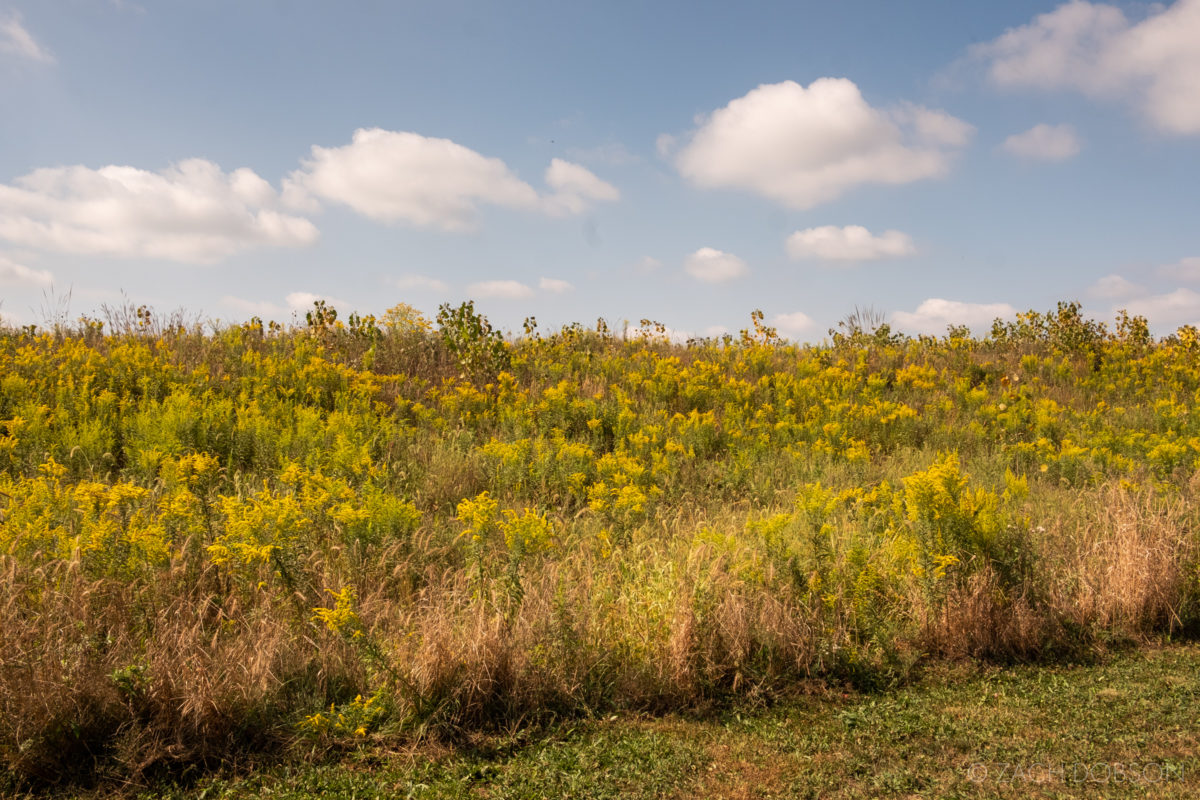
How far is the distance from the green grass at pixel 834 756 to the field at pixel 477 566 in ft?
0.26

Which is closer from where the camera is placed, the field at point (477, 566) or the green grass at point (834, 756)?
the green grass at point (834, 756)

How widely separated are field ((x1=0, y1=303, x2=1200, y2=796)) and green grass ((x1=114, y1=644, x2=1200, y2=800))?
8cm

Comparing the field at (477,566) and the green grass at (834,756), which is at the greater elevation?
the field at (477,566)

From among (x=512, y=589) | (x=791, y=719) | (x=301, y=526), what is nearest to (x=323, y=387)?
(x=301, y=526)

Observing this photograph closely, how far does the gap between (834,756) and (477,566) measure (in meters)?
2.20

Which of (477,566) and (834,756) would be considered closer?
(834,756)

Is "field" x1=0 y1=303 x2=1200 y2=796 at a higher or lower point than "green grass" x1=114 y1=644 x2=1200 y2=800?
higher

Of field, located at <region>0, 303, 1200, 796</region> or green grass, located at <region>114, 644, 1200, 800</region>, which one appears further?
field, located at <region>0, 303, 1200, 796</region>

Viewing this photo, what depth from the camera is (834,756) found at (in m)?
3.33

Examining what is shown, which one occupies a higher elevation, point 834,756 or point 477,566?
point 477,566

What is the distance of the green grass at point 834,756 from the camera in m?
3.07

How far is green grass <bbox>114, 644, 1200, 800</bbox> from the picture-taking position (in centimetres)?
307

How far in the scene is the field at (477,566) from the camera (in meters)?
3.38

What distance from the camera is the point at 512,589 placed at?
4.11 metres
